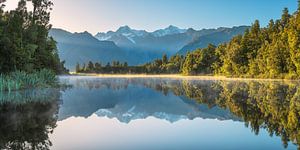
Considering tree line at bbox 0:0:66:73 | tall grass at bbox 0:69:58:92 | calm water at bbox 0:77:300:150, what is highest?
tree line at bbox 0:0:66:73

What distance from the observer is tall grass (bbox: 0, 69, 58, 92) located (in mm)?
28156

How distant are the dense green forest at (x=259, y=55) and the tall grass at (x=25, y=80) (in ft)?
114

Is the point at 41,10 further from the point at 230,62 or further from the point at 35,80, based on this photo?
the point at 230,62

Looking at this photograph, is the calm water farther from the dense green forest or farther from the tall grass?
the dense green forest

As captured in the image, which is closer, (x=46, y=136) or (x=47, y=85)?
(x=46, y=136)

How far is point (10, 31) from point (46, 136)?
22.9 m

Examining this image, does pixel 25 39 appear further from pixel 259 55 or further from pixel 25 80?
pixel 259 55

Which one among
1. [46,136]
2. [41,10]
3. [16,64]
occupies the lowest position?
→ [46,136]

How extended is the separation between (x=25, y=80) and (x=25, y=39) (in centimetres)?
509

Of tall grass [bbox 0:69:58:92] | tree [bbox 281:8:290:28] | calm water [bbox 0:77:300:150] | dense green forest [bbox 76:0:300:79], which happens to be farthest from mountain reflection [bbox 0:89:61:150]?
tree [bbox 281:8:290:28]

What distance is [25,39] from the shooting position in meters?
34.8

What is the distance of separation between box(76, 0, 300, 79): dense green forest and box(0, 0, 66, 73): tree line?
3463 cm

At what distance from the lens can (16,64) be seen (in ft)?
102

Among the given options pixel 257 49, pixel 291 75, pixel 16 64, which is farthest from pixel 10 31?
pixel 257 49
